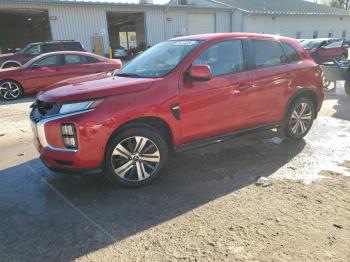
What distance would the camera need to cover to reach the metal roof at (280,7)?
33594mm

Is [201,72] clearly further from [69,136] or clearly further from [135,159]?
[69,136]

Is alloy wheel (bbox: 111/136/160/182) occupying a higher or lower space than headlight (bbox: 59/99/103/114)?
lower

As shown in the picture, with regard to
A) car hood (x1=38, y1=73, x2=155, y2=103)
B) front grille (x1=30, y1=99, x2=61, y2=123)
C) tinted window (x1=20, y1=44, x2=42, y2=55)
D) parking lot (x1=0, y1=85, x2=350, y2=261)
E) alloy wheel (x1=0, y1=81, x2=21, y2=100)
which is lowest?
parking lot (x1=0, y1=85, x2=350, y2=261)

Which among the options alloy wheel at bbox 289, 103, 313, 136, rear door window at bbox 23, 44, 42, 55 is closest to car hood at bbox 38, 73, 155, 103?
alloy wheel at bbox 289, 103, 313, 136

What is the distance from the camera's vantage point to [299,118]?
5.55 meters

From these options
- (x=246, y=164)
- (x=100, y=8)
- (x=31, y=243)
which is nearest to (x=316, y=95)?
(x=246, y=164)

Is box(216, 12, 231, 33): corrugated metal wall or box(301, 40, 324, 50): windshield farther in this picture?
box(216, 12, 231, 33): corrugated metal wall

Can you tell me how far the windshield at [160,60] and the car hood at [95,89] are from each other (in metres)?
0.28

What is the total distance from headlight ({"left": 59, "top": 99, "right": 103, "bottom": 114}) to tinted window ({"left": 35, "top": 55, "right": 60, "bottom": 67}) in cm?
790

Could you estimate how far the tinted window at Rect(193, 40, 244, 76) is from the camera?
4.39 metres

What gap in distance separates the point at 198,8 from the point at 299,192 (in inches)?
1012

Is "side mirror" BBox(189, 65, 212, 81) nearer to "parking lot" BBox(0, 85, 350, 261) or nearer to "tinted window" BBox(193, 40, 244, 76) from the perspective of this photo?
"tinted window" BBox(193, 40, 244, 76)

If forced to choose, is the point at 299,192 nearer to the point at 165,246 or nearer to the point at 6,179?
the point at 165,246

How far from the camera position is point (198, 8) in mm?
27188
